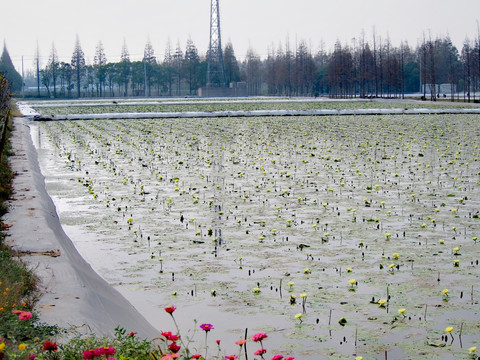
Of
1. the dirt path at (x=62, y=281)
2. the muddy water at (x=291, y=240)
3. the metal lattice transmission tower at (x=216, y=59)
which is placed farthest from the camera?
the metal lattice transmission tower at (x=216, y=59)

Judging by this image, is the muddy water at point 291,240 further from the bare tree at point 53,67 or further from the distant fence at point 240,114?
the bare tree at point 53,67

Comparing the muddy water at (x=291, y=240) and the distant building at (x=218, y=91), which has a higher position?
the distant building at (x=218, y=91)

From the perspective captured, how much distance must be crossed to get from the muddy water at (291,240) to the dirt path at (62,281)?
278 millimetres

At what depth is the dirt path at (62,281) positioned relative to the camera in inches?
228

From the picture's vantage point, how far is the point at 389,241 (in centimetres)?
909

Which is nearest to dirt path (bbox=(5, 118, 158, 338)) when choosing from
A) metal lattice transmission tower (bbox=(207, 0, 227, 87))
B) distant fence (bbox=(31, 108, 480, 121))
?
distant fence (bbox=(31, 108, 480, 121))

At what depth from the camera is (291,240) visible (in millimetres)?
9281

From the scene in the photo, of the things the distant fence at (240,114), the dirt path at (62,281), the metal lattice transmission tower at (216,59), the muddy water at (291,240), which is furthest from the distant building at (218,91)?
the dirt path at (62,281)

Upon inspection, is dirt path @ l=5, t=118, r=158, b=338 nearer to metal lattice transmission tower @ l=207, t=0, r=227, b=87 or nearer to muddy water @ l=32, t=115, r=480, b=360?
muddy water @ l=32, t=115, r=480, b=360

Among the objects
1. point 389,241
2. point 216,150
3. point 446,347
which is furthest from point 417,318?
point 216,150

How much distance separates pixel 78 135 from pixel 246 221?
61.7ft

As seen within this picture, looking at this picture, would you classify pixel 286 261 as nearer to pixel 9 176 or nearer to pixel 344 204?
pixel 344 204

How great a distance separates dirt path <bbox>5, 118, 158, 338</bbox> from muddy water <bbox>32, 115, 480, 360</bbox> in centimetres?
28

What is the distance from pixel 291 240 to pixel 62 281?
3548 mm
